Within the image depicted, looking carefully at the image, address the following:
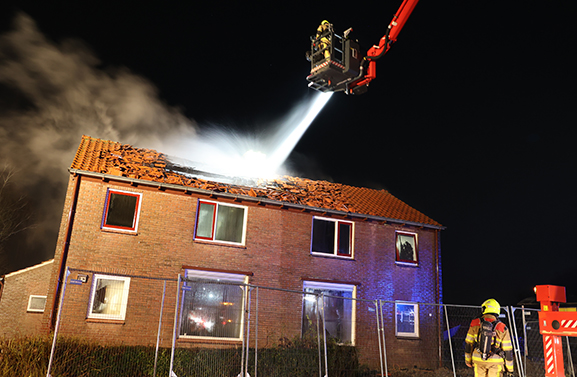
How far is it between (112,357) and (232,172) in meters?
10.2

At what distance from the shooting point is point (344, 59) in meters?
13.1

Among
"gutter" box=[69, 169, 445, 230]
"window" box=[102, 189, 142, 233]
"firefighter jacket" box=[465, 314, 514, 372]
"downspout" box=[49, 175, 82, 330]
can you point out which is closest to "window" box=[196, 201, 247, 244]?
"gutter" box=[69, 169, 445, 230]

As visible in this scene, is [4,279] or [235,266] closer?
[235,266]

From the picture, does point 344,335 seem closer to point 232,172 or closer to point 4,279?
point 232,172

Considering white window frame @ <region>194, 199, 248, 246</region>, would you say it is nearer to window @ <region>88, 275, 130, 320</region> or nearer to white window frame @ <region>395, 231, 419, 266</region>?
window @ <region>88, 275, 130, 320</region>

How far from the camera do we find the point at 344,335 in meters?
17.3

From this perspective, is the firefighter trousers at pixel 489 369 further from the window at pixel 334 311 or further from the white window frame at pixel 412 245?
the white window frame at pixel 412 245

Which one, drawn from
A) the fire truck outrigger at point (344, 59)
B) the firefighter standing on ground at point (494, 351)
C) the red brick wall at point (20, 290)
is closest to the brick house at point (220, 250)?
the firefighter standing on ground at point (494, 351)

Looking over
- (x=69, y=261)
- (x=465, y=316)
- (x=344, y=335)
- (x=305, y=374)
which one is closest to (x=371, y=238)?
(x=344, y=335)

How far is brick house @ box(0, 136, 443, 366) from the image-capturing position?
47.3ft

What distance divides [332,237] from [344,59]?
26.9ft

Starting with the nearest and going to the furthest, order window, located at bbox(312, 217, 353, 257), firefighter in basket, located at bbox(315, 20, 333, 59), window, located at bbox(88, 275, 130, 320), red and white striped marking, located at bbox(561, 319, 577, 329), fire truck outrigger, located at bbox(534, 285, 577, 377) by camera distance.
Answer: red and white striped marking, located at bbox(561, 319, 577, 329)
fire truck outrigger, located at bbox(534, 285, 577, 377)
firefighter in basket, located at bbox(315, 20, 333, 59)
window, located at bbox(88, 275, 130, 320)
window, located at bbox(312, 217, 353, 257)

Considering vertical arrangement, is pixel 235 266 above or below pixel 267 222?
below

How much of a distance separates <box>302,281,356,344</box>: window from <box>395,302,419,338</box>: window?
90.6 inches
